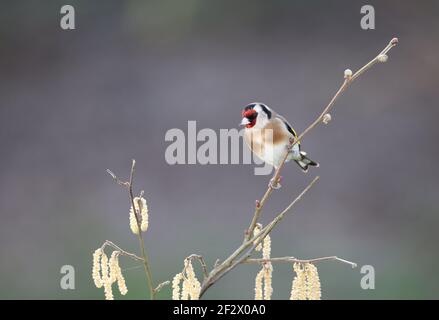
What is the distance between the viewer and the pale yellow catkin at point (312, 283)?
0.72 metres

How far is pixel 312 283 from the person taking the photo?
2.37 ft

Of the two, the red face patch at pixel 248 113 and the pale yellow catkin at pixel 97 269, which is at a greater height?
the red face patch at pixel 248 113

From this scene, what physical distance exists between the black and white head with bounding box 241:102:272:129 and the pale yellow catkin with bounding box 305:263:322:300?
0.62m

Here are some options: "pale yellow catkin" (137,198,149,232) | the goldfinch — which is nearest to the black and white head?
the goldfinch

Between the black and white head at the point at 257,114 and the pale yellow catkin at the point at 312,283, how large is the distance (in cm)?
62

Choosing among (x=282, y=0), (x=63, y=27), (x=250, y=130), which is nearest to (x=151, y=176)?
(x=63, y=27)

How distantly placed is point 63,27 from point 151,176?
1164 mm

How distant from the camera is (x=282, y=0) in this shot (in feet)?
13.8

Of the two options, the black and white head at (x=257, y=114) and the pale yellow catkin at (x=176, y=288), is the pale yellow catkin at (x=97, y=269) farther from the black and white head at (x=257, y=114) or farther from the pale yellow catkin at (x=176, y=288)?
the black and white head at (x=257, y=114)

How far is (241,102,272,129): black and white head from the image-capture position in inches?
53.2

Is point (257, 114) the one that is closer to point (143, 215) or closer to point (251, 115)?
point (251, 115)

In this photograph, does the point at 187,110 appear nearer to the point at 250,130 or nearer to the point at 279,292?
the point at 279,292

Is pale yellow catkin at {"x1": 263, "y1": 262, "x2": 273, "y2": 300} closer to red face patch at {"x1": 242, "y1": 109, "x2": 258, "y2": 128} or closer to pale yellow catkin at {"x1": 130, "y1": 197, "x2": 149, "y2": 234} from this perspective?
pale yellow catkin at {"x1": 130, "y1": 197, "x2": 149, "y2": 234}

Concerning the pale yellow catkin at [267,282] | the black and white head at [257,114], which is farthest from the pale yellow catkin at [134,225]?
the black and white head at [257,114]
